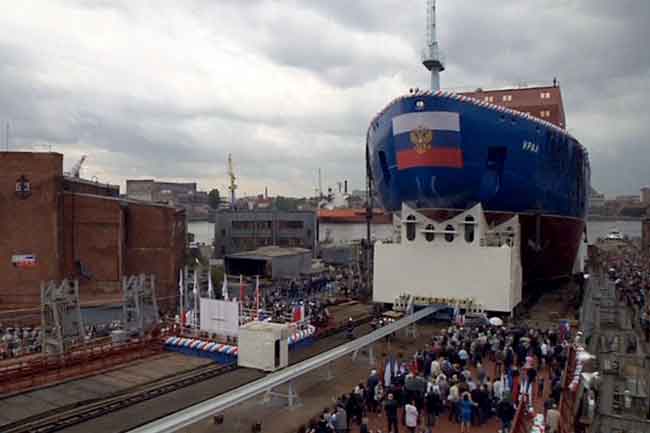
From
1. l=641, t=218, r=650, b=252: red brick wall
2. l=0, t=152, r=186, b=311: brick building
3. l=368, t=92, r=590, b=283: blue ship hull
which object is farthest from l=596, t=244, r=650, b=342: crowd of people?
l=0, t=152, r=186, b=311: brick building

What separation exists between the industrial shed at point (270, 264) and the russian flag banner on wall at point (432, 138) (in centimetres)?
1938

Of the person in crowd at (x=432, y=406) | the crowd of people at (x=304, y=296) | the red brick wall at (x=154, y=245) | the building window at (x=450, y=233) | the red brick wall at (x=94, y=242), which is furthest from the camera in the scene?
the red brick wall at (x=154, y=245)

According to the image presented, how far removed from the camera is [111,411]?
1224 centimetres

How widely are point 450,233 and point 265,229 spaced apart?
35385 millimetres

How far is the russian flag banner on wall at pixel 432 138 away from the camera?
71.6 ft

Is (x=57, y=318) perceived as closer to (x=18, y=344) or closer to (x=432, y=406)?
(x=18, y=344)

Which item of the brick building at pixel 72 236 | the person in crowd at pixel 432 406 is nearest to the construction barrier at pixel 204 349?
the person in crowd at pixel 432 406

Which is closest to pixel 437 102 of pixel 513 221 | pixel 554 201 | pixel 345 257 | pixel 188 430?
pixel 513 221

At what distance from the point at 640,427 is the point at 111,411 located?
47.5 feet

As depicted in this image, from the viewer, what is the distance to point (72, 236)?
30156 mm

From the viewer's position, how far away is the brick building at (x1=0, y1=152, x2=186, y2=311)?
92.8 feet

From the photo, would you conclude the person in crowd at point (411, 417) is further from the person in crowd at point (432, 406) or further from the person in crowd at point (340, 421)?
the person in crowd at point (340, 421)

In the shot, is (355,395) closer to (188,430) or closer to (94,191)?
(188,430)

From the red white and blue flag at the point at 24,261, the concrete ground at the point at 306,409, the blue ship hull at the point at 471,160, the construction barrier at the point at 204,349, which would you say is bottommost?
the concrete ground at the point at 306,409
